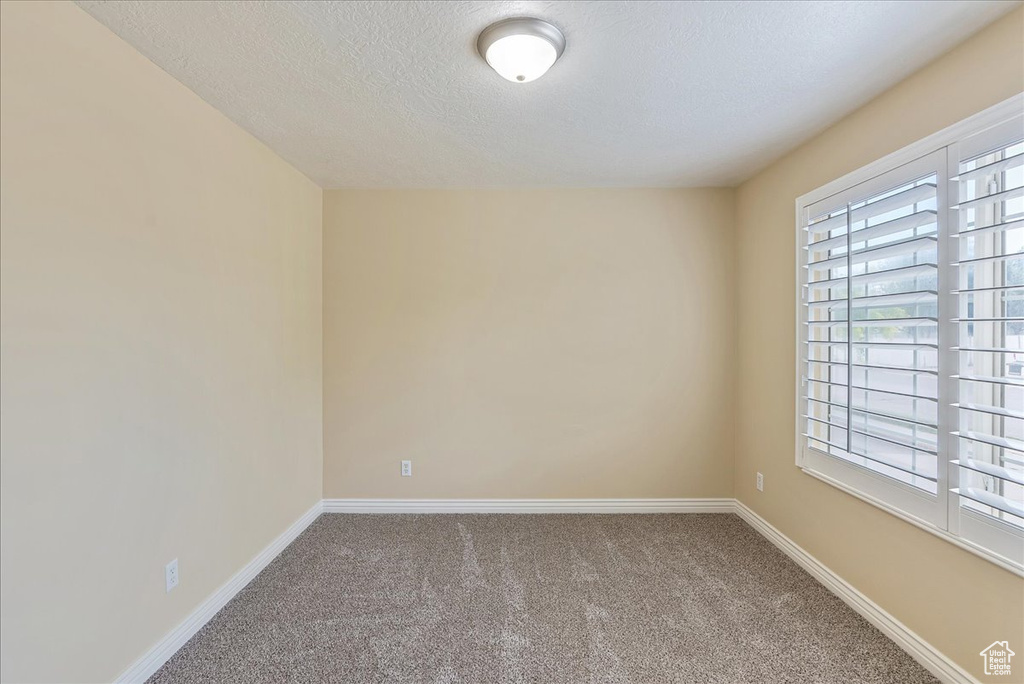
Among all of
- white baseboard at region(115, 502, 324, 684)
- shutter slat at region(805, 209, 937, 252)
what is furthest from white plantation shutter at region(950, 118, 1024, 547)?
white baseboard at region(115, 502, 324, 684)

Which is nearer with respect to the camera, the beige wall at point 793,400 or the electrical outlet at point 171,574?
the beige wall at point 793,400

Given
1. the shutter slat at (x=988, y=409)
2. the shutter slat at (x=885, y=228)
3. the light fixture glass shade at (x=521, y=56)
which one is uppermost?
the light fixture glass shade at (x=521, y=56)

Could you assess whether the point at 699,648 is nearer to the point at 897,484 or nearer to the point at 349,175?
the point at 897,484

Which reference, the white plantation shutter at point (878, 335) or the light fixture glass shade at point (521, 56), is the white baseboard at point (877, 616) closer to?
the white plantation shutter at point (878, 335)

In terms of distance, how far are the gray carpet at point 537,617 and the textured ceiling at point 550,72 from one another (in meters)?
2.49

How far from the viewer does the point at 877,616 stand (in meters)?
1.96

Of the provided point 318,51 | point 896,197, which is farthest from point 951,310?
point 318,51

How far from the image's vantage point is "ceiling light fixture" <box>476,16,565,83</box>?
150cm

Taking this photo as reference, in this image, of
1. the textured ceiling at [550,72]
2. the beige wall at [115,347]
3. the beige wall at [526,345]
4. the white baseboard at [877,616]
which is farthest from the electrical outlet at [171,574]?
the white baseboard at [877,616]

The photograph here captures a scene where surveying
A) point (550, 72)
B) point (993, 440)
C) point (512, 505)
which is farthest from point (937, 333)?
point (512, 505)

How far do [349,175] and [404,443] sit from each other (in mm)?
2033

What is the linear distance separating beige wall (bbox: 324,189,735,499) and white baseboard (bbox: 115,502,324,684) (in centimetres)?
67

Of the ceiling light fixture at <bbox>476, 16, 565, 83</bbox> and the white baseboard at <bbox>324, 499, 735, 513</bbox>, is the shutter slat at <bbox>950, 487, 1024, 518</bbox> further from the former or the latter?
the ceiling light fixture at <bbox>476, 16, 565, 83</bbox>

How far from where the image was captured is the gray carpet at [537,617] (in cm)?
175
